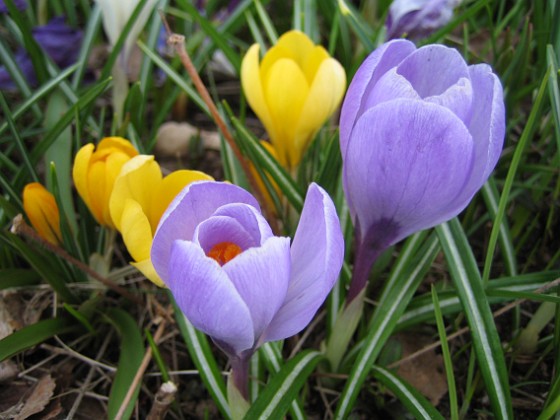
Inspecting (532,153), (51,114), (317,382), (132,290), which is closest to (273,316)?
(317,382)

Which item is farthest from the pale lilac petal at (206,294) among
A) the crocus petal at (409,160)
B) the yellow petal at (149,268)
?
the crocus petal at (409,160)

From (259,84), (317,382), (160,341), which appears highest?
(259,84)

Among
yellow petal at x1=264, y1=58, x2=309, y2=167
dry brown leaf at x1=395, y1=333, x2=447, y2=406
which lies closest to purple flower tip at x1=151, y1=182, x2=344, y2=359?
yellow petal at x1=264, y1=58, x2=309, y2=167

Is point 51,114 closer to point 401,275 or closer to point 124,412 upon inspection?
point 124,412

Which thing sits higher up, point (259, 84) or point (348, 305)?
point (259, 84)

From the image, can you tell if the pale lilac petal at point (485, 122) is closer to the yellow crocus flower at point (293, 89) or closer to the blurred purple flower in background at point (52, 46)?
the yellow crocus flower at point (293, 89)

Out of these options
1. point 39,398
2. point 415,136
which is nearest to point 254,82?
point 415,136

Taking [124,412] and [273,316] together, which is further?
[124,412]

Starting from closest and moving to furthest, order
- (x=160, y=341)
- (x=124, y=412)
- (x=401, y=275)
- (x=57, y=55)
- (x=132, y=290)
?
1. (x=124, y=412)
2. (x=401, y=275)
3. (x=160, y=341)
4. (x=132, y=290)
5. (x=57, y=55)
